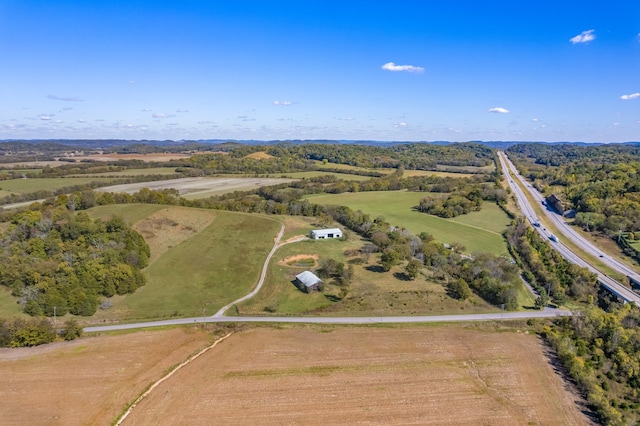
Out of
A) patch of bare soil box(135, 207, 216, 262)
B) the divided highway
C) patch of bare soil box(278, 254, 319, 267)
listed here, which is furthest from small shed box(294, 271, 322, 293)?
the divided highway

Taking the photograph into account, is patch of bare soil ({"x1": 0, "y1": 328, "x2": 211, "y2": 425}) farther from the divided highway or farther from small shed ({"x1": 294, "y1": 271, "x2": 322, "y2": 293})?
the divided highway

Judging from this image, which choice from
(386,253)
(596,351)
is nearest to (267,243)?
(386,253)

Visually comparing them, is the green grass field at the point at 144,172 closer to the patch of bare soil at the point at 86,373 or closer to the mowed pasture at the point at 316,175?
the mowed pasture at the point at 316,175

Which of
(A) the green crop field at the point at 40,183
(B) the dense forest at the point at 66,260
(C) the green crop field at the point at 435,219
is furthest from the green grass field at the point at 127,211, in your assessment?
(C) the green crop field at the point at 435,219

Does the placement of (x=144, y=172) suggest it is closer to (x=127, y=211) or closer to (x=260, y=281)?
(x=127, y=211)

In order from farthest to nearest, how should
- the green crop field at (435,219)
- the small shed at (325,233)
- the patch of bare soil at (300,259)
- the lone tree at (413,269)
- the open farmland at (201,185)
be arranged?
the open farmland at (201,185) → the green crop field at (435,219) → the small shed at (325,233) → the patch of bare soil at (300,259) → the lone tree at (413,269)

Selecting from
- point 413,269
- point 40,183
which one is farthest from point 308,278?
point 40,183
